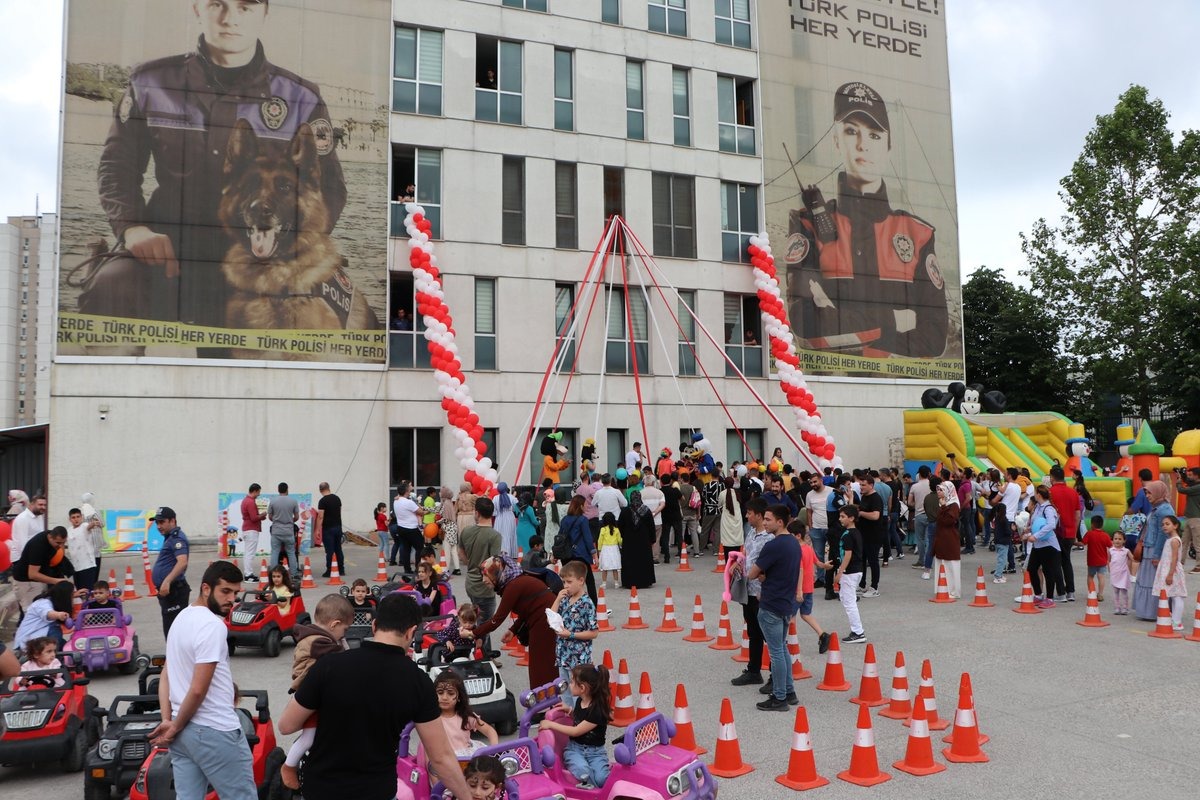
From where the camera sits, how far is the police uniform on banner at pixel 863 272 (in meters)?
29.6

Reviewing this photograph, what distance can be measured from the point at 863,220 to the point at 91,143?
23.7 meters

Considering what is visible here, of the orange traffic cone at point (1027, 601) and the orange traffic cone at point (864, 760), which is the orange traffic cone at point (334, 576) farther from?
the orange traffic cone at point (864, 760)

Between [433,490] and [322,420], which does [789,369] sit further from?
[322,420]

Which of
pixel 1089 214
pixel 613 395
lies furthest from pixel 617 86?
pixel 1089 214

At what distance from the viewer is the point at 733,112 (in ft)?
96.9

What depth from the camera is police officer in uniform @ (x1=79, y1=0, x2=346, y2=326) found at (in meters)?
21.5

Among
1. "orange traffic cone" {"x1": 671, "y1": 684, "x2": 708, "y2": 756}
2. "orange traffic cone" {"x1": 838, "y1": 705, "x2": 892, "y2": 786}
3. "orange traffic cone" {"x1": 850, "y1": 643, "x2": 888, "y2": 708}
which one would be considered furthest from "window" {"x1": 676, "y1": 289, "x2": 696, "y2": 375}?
"orange traffic cone" {"x1": 838, "y1": 705, "x2": 892, "y2": 786}

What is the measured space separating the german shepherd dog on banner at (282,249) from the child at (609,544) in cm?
1149

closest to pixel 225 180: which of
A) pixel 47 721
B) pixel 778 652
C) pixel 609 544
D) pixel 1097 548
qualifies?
pixel 609 544

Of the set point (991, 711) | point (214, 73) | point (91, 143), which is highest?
point (214, 73)

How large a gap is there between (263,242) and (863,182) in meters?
20.3

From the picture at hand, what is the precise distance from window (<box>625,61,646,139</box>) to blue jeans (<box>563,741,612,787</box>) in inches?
954

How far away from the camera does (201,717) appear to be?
4613mm

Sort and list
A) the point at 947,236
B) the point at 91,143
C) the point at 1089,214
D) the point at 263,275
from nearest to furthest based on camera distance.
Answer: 1. the point at 91,143
2. the point at 263,275
3. the point at 947,236
4. the point at 1089,214
